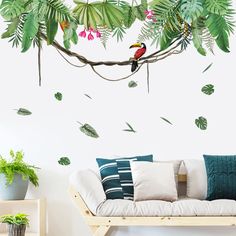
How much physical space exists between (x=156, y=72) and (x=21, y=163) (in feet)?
4.72

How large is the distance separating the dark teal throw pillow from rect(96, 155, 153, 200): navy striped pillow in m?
0.64

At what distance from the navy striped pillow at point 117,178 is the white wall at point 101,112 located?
0.28 meters

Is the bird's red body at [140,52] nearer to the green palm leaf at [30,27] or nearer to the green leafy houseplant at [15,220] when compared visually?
the green palm leaf at [30,27]

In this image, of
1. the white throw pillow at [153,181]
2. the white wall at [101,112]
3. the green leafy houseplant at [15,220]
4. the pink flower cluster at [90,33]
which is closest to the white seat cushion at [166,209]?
the white throw pillow at [153,181]

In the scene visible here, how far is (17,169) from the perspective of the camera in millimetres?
4750

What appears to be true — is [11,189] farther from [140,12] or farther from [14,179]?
[140,12]

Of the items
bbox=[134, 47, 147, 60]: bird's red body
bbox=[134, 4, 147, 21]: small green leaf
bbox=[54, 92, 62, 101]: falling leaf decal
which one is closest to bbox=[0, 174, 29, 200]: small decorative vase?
bbox=[54, 92, 62, 101]: falling leaf decal

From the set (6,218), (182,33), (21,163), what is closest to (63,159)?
(21,163)

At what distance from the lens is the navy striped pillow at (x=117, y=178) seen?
180 inches

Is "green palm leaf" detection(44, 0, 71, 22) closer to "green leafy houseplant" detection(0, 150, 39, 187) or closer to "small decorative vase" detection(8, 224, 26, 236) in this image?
"green leafy houseplant" detection(0, 150, 39, 187)

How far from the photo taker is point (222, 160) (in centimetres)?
465

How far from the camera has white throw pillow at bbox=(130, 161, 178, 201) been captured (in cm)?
450

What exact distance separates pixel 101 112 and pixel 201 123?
0.90 metres

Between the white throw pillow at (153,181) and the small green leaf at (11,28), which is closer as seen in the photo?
the white throw pillow at (153,181)
